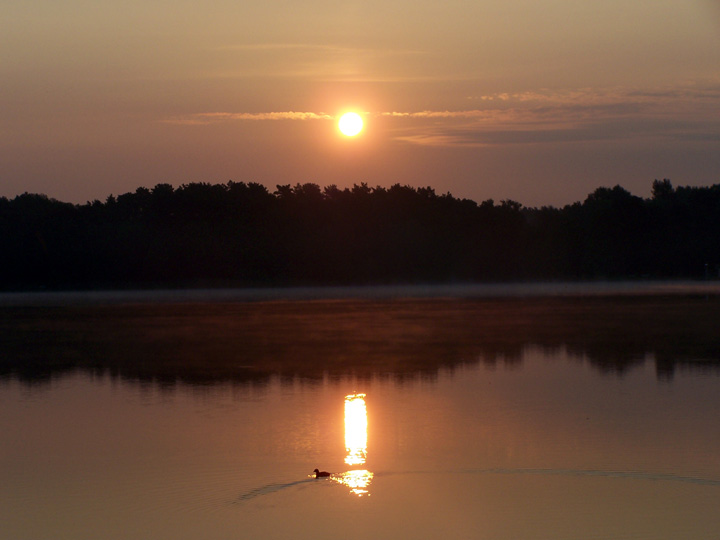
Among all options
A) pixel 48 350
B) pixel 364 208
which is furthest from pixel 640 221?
pixel 48 350

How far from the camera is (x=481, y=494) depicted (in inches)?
329

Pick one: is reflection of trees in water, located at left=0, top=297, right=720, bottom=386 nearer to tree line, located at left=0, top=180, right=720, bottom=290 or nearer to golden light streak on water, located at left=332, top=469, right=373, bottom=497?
golden light streak on water, located at left=332, top=469, right=373, bottom=497

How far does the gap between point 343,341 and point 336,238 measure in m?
64.2

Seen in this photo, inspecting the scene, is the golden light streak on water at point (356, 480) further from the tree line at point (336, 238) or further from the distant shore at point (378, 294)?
the tree line at point (336, 238)


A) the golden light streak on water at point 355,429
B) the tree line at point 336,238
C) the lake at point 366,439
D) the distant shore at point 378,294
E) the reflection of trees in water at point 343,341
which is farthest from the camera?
the tree line at point 336,238

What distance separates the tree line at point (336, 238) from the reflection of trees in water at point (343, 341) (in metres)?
43.0

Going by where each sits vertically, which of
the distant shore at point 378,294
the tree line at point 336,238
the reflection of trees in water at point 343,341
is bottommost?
the reflection of trees in water at point 343,341

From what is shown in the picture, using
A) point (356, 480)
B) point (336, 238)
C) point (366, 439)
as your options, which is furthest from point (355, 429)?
point (336, 238)

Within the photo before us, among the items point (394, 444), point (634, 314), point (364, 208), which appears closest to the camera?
point (394, 444)

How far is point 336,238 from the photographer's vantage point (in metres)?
85.4

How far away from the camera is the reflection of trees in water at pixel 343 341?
16.6 m

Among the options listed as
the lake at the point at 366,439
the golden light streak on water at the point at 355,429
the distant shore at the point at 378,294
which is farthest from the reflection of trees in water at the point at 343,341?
the distant shore at the point at 378,294

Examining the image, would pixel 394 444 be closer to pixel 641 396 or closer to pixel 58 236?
pixel 641 396

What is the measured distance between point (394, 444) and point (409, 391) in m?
3.58
